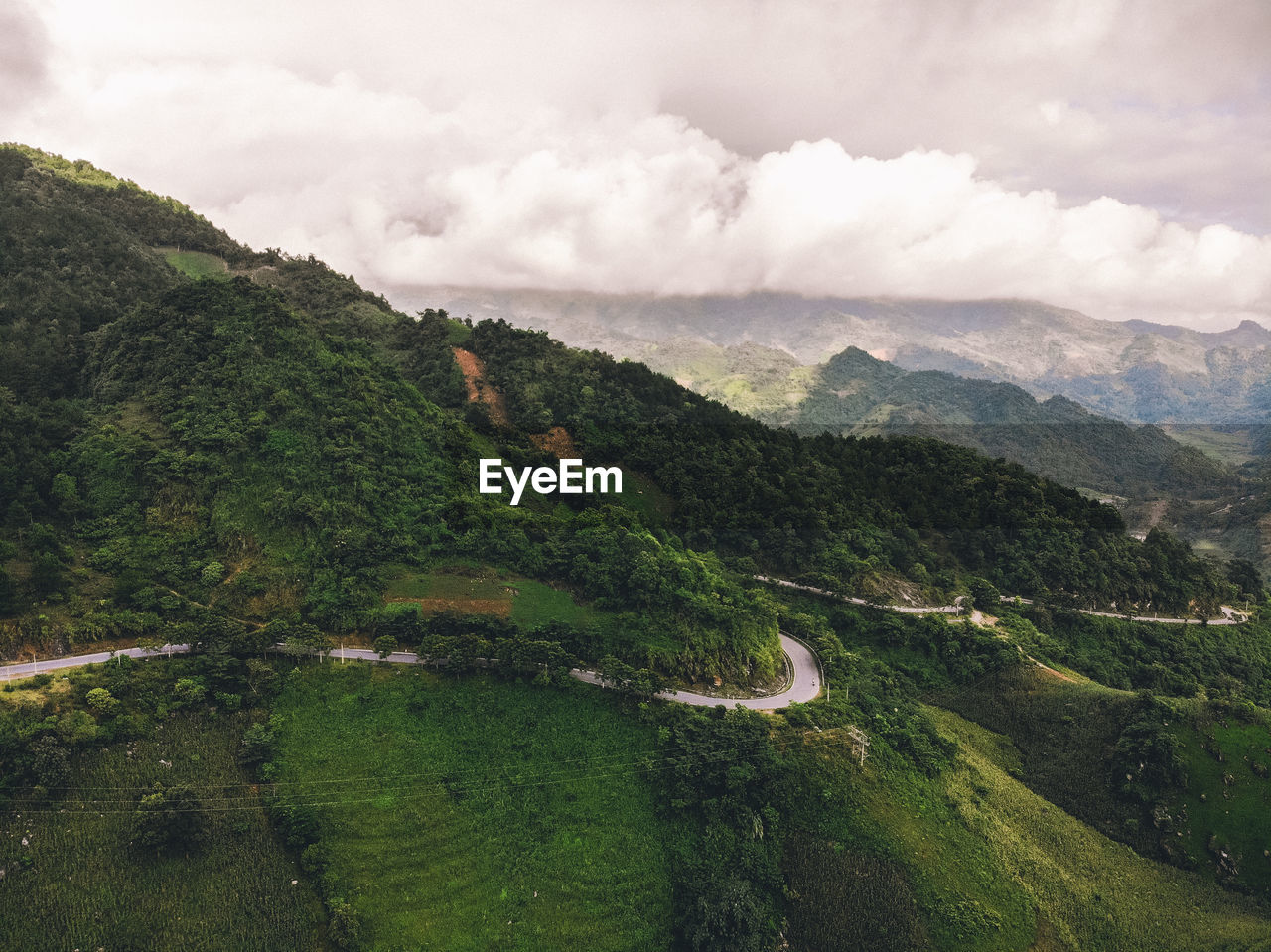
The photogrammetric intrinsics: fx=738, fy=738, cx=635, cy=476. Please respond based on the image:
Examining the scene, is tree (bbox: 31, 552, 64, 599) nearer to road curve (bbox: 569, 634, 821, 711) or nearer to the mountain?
the mountain

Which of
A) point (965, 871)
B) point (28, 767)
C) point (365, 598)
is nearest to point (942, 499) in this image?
point (965, 871)

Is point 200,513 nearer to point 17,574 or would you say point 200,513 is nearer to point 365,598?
point 17,574

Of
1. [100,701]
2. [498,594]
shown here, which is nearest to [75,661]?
[100,701]

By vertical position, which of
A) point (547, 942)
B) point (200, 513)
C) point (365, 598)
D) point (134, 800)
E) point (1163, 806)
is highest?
point (200, 513)

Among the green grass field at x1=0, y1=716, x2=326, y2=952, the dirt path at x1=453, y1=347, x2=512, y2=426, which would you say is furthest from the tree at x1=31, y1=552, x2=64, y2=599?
the dirt path at x1=453, y1=347, x2=512, y2=426

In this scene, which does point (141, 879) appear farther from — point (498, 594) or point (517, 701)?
point (498, 594)

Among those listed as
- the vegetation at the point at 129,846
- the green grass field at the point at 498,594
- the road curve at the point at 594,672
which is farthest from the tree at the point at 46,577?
the green grass field at the point at 498,594
